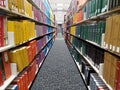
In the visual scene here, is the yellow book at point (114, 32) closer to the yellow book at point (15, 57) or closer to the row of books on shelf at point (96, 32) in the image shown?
the row of books on shelf at point (96, 32)

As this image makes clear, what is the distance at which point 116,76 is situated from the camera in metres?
1.34

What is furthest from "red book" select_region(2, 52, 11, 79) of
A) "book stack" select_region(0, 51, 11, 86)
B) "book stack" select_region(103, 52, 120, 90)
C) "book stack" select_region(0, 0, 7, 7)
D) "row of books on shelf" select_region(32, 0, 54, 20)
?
"row of books on shelf" select_region(32, 0, 54, 20)

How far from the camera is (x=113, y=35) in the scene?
141cm

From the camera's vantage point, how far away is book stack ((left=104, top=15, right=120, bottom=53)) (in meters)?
1.32

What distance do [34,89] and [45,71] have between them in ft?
3.56

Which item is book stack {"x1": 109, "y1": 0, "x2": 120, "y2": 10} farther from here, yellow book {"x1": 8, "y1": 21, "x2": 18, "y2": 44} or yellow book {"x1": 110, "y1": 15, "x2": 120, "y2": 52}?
yellow book {"x1": 8, "y1": 21, "x2": 18, "y2": 44}

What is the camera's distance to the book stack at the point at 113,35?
1.32 m

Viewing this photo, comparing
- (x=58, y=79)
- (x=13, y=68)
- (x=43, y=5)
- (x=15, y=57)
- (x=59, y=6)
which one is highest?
(x=59, y=6)

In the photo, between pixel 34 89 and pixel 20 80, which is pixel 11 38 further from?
pixel 34 89

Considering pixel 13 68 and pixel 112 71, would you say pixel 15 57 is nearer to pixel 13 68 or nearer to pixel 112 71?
pixel 13 68

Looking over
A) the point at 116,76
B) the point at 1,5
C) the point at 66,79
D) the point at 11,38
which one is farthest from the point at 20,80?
the point at 66,79

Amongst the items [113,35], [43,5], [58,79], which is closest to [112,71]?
[113,35]

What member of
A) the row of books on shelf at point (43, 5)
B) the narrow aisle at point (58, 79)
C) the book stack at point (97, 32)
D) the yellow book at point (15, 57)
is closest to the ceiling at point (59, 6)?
the row of books on shelf at point (43, 5)

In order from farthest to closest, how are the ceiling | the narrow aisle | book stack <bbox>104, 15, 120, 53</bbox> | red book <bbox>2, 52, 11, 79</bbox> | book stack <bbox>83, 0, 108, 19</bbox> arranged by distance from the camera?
the ceiling → the narrow aisle → book stack <bbox>83, 0, 108, 19</bbox> → red book <bbox>2, 52, 11, 79</bbox> → book stack <bbox>104, 15, 120, 53</bbox>
